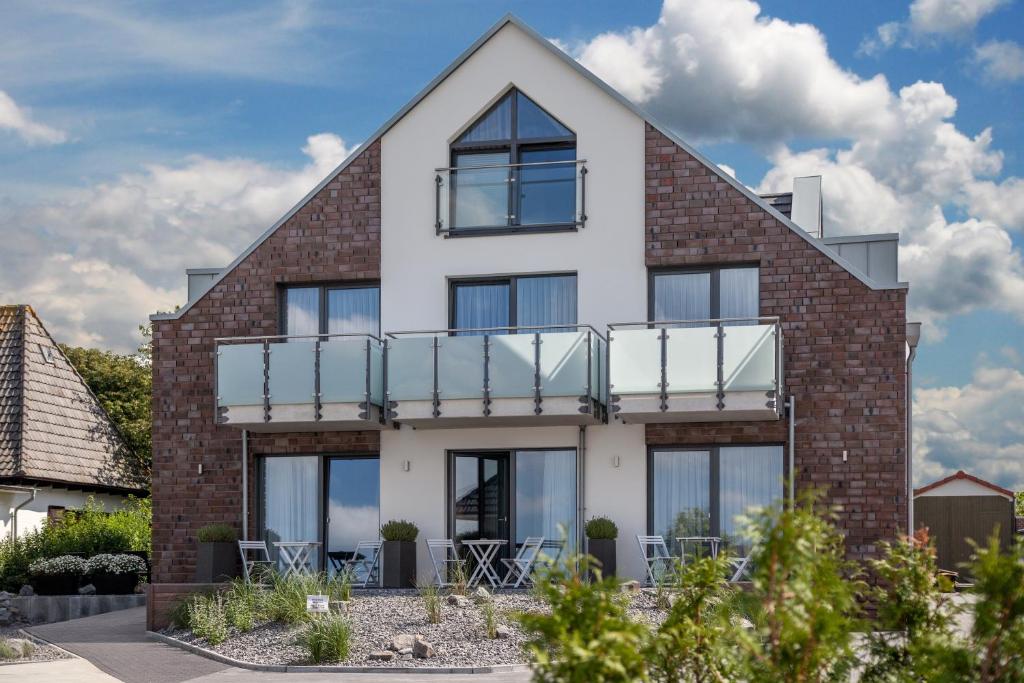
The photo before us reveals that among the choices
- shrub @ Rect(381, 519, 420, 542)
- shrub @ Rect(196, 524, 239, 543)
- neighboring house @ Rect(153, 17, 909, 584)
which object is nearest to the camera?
neighboring house @ Rect(153, 17, 909, 584)

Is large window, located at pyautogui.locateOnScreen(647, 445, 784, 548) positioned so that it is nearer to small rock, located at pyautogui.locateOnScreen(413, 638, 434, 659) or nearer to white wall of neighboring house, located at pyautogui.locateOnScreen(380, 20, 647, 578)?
white wall of neighboring house, located at pyautogui.locateOnScreen(380, 20, 647, 578)

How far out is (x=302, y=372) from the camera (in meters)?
20.3

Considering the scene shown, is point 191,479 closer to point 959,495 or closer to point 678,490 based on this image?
point 678,490

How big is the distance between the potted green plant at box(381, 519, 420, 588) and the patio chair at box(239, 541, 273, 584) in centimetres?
166

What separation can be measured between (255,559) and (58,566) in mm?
3416

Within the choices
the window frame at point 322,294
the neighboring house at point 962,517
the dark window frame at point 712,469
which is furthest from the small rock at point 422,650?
the neighboring house at point 962,517

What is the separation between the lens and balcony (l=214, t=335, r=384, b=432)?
20.1 metres

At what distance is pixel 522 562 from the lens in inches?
798

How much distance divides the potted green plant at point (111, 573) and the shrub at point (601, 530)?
8015mm

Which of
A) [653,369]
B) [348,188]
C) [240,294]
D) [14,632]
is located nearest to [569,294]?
[653,369]

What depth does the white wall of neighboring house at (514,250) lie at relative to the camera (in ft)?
67.1

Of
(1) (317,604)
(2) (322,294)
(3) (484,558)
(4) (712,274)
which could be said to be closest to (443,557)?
(3) (484,558)

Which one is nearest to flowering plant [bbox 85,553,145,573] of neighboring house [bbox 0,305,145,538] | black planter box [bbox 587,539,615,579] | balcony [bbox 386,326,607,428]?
neighboring house [bbox 0,305,145,538]

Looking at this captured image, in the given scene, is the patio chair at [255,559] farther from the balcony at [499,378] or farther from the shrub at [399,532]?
the balcony at [499,378]
